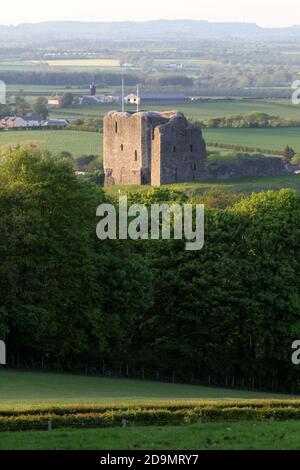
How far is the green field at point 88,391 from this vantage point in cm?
2978

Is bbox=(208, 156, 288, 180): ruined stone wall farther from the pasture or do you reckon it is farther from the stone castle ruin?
the pasture

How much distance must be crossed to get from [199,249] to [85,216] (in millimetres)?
4399

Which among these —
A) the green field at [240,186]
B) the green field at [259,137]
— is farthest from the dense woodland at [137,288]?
the green field at [259,137]

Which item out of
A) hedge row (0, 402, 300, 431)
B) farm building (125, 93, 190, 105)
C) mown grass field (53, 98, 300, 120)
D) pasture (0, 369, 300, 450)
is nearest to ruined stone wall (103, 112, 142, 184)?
mown grass field (53, 98, 300, 120)

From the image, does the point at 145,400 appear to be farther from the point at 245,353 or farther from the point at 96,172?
the point at 96,172

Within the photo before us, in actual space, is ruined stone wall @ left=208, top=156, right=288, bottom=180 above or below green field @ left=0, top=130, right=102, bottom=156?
above

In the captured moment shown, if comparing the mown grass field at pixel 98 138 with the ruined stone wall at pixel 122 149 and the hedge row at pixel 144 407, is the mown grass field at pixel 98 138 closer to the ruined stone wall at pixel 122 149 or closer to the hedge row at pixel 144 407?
the ruined stone wall at pixel 122 149

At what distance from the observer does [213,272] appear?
142 feet

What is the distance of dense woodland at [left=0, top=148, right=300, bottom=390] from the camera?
3988cm

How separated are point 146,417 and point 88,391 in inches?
286

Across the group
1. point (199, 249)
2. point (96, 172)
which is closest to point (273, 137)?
point (96, 172)

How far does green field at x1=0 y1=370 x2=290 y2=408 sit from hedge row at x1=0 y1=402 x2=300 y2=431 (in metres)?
2.22

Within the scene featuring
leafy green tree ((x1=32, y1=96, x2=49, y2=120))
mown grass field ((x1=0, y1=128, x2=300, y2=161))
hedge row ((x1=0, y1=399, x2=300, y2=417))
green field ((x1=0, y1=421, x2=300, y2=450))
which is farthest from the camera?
leafy green tree ((x1=32, y1=96, x2=49, y2=120))

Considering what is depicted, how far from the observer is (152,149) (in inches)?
3511
